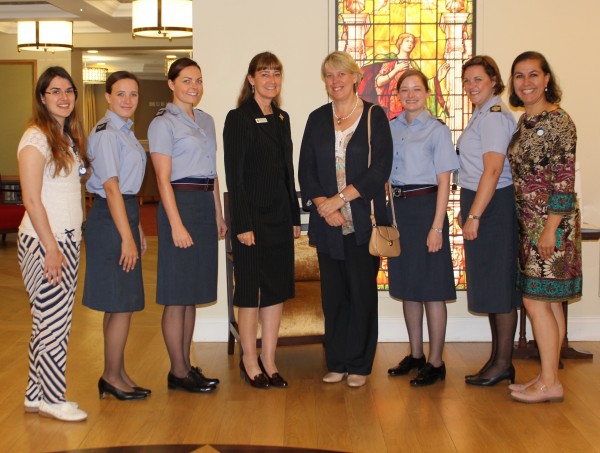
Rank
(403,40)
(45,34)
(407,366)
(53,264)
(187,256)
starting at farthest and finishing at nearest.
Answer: (45,34), (403,40), (407,366), (187,256), (53,264)

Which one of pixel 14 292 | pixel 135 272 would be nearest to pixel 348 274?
pixel 135 272

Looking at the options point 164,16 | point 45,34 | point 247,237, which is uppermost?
point 45,34

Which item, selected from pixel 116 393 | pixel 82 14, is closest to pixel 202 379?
pixel 116 393

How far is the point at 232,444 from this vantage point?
3.54m

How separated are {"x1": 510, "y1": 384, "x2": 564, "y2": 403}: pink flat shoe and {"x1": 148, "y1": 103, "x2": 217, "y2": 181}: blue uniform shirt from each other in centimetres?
180

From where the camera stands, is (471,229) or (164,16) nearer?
(471,229)

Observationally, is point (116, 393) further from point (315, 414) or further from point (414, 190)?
point (414, 190)

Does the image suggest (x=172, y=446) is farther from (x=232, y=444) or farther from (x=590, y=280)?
(x=590, y=280)

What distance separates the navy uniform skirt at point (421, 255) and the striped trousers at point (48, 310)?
1.62 m

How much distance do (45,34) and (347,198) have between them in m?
7.47

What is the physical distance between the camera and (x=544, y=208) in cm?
403

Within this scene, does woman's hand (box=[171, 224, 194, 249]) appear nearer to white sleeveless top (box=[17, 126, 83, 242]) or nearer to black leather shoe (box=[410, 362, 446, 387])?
white sleeveless top (box=[17, 126, 83, 242])

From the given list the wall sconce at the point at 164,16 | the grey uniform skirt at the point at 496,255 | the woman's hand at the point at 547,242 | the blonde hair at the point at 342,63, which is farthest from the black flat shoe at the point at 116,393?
the wall sconce at the point at 164,16

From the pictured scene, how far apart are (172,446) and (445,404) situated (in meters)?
1.32
